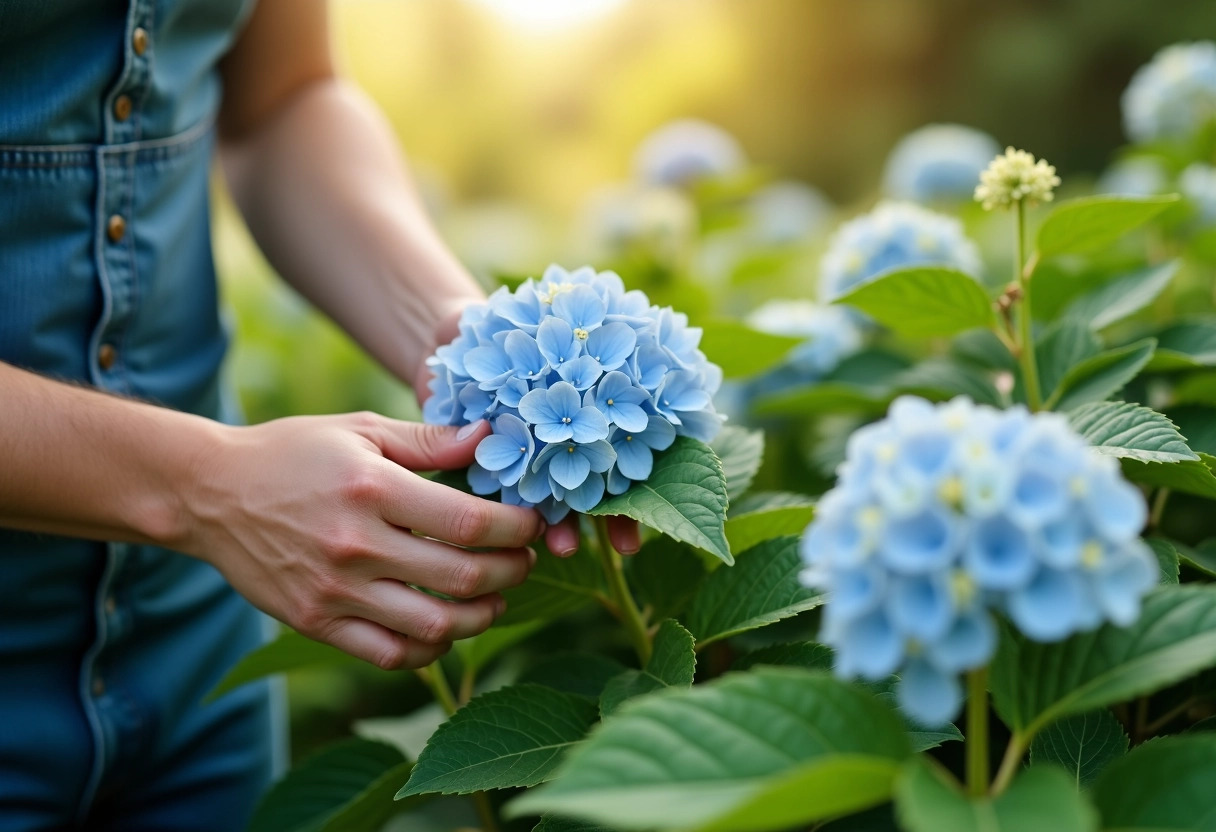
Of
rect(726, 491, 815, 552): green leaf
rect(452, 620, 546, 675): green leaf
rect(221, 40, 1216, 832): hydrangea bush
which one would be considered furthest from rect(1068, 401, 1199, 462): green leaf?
rect(452, 620, 546, 675): green leaf

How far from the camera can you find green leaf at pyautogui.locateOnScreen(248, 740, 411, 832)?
142 centimetres

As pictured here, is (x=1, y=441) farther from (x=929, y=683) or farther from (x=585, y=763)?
(x=929, y=683)

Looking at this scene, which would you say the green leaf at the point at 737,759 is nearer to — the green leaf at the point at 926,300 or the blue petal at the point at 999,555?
the blue petal at the point at 999,555

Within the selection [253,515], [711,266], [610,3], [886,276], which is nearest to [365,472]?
[253,515]

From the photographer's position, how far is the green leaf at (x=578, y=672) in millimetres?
1364

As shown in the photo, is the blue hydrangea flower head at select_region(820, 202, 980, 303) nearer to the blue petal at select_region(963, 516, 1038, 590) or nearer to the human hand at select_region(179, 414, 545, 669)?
the human hand at select_region(179, 414, 545, 669)

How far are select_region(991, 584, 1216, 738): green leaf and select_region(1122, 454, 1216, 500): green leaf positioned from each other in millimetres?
306

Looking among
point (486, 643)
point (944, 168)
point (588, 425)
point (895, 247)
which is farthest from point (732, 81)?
point (588, 425)

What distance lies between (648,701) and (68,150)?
112 cm

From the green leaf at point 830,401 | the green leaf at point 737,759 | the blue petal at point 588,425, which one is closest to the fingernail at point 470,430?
the blue petal at point 588,425

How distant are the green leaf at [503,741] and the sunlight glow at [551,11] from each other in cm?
1043

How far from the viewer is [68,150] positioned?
55.7 inches

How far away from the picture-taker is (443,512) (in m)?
1.08

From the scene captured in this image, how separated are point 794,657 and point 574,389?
366 millimetres
